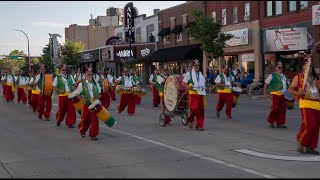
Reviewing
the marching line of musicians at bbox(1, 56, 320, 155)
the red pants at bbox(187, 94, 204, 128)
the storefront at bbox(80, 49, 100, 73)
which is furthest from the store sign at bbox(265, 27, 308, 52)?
the storefront at bbox(80, 49, 100, 73)

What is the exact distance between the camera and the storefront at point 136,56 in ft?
171

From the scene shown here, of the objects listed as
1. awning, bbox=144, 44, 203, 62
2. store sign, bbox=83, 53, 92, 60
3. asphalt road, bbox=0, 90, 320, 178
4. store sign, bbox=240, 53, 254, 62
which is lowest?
asphalt road, bbox=0, 90, 320, 178

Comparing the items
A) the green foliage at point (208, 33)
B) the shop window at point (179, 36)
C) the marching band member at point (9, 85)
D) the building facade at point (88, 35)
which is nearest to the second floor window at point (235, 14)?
the green foliage at point (208, 33)

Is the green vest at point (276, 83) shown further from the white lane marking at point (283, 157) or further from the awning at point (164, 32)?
the awning at point (164, 32)

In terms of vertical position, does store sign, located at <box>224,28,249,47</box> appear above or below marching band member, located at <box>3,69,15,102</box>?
above

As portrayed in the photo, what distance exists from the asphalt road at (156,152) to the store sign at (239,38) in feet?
67.3

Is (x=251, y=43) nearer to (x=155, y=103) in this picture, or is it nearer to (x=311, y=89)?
(x=155, y=103)

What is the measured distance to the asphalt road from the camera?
797 cm

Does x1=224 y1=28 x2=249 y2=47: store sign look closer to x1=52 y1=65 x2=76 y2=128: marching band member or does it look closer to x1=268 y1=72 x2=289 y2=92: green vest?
x1=268 y1=72 x2=289 y2=92: green vest

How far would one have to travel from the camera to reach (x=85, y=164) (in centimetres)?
881

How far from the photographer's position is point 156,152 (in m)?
9.99

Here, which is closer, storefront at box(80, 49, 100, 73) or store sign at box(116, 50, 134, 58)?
store sign at box(116, 50, 134, 58)

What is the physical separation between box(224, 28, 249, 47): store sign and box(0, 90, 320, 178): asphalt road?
2050 cm

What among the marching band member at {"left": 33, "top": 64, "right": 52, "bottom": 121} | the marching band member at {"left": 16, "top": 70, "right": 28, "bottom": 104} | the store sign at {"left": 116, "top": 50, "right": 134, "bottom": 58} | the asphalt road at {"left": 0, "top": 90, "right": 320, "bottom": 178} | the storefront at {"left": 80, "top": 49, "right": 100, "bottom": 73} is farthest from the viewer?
the storefront at {"left": 80, "top": 49, "right": 100, "bottom": 73}
